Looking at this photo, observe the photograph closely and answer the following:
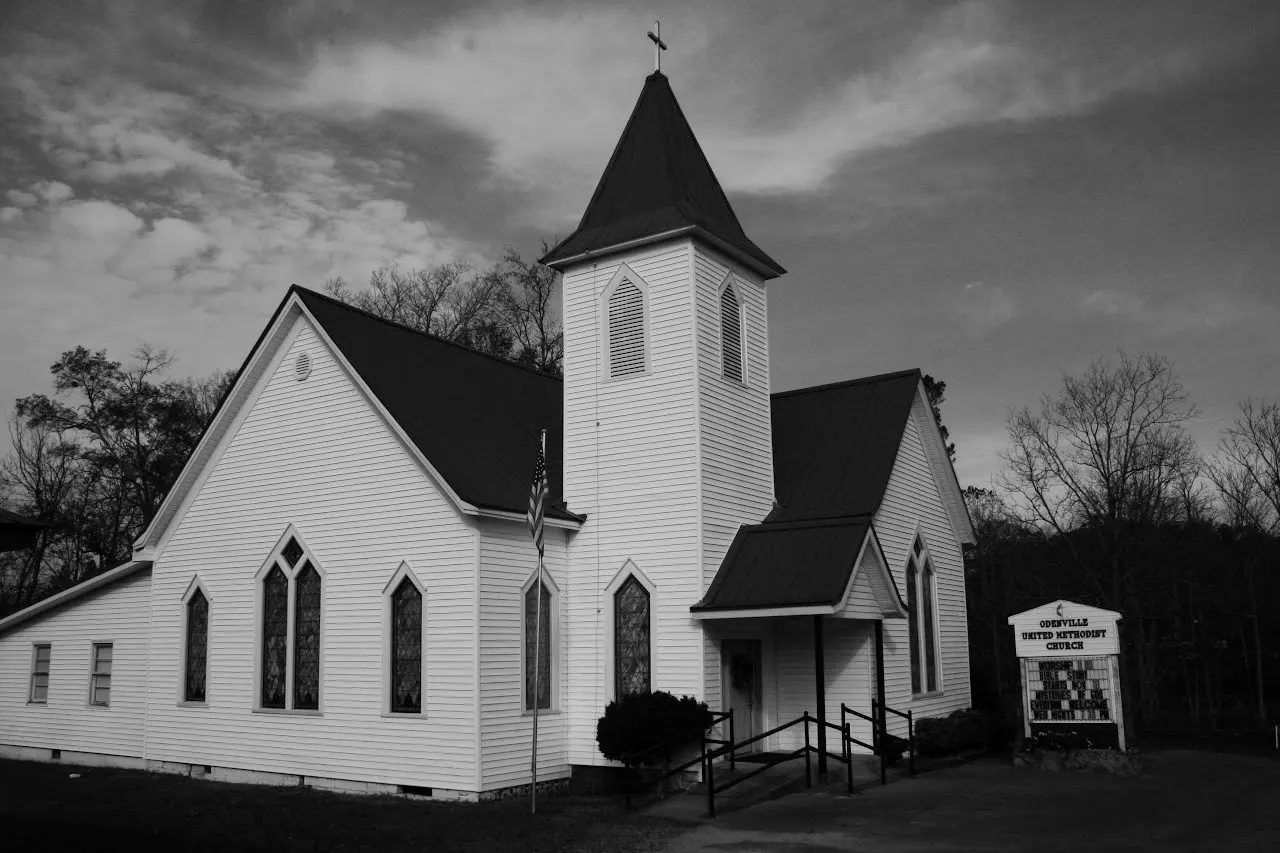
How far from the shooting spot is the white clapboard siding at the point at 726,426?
19312mm

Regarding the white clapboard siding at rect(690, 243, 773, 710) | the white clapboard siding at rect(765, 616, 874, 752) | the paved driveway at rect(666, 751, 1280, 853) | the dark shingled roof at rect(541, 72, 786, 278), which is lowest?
the paved driveway at rect(666, 751, 1280, 853)

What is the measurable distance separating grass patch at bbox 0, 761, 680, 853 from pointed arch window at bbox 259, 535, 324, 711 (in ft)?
5.26

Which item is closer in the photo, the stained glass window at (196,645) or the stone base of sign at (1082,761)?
the stone base of sign at (1082,761)

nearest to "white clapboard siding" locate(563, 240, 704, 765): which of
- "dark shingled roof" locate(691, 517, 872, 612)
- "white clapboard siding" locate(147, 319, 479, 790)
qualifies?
"dark shingled roof" locate(691, 517, 872, 612)

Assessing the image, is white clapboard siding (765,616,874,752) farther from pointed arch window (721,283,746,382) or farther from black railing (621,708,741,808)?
pointed arch window (721,283,746,382)

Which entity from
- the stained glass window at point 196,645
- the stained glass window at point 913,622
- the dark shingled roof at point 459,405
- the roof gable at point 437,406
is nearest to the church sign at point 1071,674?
the stained glass window at point 913,622

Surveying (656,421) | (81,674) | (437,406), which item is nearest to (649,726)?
(656,421)

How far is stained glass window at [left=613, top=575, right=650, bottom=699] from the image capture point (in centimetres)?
1927

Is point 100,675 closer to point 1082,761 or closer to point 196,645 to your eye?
point 196,645

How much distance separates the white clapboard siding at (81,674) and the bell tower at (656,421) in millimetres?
10136

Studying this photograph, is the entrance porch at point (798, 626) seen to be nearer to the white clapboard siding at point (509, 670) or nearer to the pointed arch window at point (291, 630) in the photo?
the white clapboard siding at point (509, 670)

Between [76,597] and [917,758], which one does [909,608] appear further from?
[76,597]

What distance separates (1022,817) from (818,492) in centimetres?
789

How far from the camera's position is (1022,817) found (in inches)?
606
